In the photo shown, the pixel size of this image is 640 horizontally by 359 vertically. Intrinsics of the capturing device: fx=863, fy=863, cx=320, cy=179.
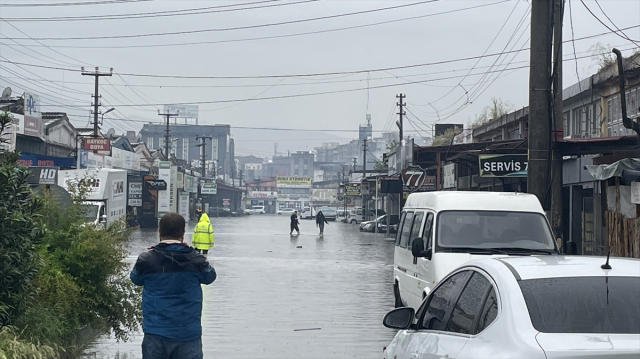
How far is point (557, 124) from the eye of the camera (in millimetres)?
13930

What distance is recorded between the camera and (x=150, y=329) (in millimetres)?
6395

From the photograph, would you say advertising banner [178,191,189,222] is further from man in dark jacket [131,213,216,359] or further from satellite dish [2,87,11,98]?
man in dark jacket [131,213,216,359]

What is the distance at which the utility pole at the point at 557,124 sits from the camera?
544 inches

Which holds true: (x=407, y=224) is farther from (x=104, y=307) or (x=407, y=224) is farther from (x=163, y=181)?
(x=163, y=181)

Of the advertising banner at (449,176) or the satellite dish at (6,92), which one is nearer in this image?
the advertising banner at (449,176)

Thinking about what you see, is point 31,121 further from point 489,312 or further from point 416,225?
point 489,312

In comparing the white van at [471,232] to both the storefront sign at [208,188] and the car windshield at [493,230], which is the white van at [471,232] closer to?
the car windshield at [493,230]

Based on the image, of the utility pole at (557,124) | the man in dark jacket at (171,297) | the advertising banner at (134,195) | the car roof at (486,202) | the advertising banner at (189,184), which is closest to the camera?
the man in dark jacket at (171,297)

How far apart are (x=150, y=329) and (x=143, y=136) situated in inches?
7521

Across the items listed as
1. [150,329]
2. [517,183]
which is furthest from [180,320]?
[517,183]

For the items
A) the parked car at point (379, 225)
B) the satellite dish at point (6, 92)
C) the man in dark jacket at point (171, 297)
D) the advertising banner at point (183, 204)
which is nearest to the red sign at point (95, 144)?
the satellite dish at point (6, 92)

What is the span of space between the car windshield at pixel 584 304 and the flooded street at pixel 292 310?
6.45 metres

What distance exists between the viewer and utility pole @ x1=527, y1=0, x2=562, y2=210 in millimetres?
13430

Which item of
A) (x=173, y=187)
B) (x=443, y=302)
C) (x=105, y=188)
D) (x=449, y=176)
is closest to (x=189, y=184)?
(x=173, y=187)
